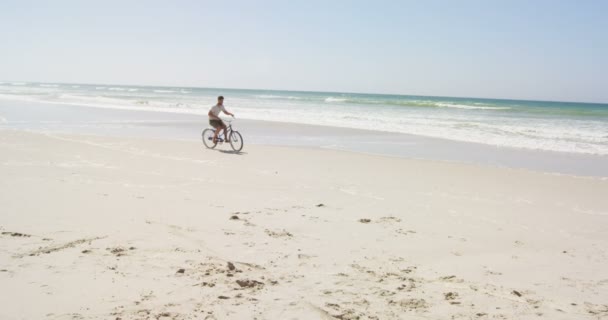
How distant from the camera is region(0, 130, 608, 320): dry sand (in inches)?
145

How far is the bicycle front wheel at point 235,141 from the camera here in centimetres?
1368

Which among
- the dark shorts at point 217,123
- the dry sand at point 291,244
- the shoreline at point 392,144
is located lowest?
the dry sand at point 291,244

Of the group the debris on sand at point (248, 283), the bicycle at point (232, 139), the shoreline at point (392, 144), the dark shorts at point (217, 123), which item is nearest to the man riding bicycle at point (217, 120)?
the dark shorts at point (217, 123)

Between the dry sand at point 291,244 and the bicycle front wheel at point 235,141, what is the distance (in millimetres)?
3722

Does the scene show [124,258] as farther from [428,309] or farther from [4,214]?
[428,309]

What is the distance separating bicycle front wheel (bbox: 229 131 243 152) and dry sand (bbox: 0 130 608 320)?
372 centimetres

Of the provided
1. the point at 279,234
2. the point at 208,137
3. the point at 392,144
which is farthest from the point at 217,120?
the point at 279,234

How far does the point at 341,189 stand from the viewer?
8438 mm

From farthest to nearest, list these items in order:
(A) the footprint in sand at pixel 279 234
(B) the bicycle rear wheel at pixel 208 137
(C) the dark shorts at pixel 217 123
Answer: (B) the bicycle rear wheel at pixel 208 137 < (C) the dark shorts at pixel 217 123 < (A) the footprint in sand at pixel 279 234

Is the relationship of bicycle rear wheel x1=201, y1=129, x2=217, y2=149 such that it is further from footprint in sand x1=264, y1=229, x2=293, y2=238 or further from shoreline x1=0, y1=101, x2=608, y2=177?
footprint in sand x1=264, y1=229, x2=293, y2=238

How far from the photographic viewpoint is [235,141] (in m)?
13.8

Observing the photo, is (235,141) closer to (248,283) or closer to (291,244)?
(291,244)

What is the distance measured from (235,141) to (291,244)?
9028 millimetres

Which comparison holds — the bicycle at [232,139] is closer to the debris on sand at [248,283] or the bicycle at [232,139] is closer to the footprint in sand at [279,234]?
the footprint in sand at [279,234]
